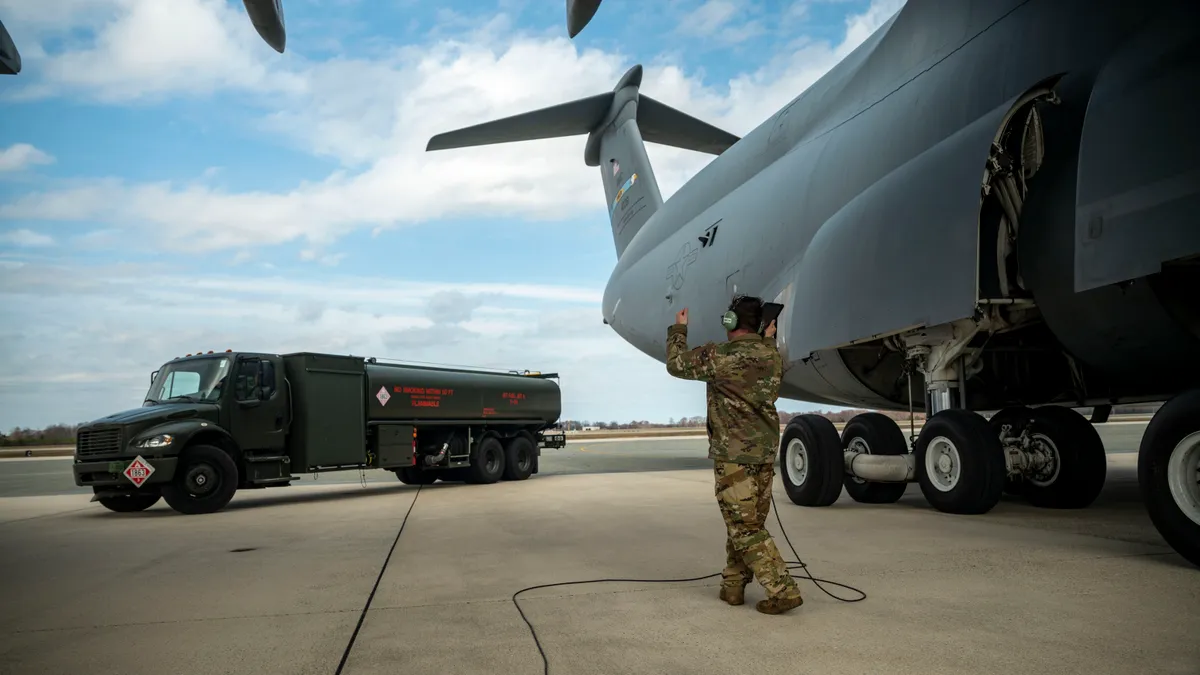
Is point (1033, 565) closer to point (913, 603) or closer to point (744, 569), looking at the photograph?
point (913, 603)

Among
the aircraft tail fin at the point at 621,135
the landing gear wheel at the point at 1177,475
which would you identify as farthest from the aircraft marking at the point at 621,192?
the landing gear wheel at the point at 1177,475

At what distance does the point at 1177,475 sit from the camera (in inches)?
206

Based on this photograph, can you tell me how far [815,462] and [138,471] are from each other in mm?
8898

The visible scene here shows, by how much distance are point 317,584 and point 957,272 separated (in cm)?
578

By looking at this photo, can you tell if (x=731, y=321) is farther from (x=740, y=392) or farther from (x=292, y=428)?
(x=292, y=428)

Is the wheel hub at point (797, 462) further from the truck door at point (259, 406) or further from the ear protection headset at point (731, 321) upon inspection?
the truck door at point (259, 406)

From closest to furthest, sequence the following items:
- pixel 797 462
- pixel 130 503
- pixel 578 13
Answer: pixel 578 13
pixel 797 462
pixel 130 503

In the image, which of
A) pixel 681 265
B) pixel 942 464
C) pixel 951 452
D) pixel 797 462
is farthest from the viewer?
pixel 681 265

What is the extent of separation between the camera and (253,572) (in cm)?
635

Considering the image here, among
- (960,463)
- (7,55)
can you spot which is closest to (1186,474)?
(960,463)

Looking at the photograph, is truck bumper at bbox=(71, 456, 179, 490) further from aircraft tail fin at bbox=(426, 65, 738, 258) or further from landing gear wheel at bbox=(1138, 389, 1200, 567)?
landing gear wheel at bbox=(1138, 389, 1200, 567)

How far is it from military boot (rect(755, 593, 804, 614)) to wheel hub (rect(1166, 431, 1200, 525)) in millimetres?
2680

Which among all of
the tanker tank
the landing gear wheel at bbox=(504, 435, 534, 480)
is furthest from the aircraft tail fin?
the landing gear wheel at bbox=(504, 435, 534, 480)

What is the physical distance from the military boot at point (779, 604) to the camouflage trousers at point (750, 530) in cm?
2
